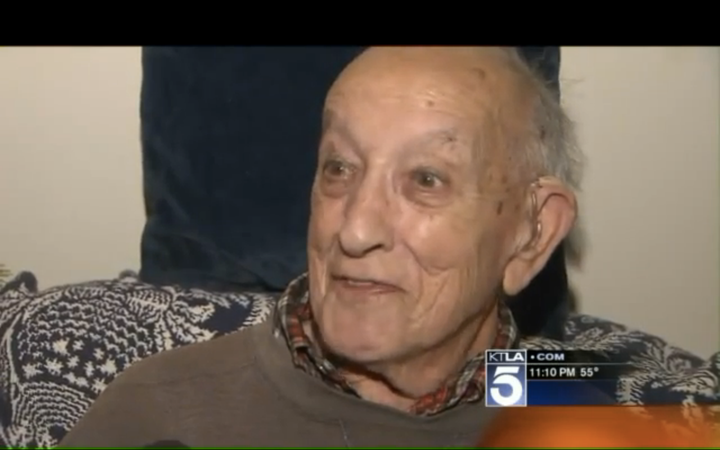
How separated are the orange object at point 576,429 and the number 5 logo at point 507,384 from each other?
0.04ft

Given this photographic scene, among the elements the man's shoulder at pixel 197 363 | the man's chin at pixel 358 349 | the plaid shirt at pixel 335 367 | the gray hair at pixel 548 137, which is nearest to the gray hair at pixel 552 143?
the gray hair at pixel 548 137

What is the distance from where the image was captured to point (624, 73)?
1448mm

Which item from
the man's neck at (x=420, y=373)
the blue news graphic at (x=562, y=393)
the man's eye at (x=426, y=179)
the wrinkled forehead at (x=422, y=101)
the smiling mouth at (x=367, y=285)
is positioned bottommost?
the blue news graphic at (x=562, y=393)

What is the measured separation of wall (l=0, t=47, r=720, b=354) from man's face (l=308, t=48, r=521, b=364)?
200 mm

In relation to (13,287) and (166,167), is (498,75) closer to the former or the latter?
(166,167)

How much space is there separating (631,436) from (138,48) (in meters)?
0.83

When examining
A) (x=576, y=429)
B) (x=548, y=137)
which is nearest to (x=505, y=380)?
(x=576, y=429)

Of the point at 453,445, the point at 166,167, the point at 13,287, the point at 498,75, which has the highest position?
the point at 498,75

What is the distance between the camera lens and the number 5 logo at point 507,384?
137 centimetres

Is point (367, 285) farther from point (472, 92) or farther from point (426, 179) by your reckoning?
point (472, 92)

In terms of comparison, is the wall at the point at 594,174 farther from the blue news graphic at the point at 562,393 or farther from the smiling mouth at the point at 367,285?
the smiling mouth at the point at 367,285

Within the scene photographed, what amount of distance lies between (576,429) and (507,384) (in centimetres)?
11

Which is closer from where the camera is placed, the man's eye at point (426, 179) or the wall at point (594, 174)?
the man's eye at point (426, 179)

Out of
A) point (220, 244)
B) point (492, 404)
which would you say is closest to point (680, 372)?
point (492, 404)
